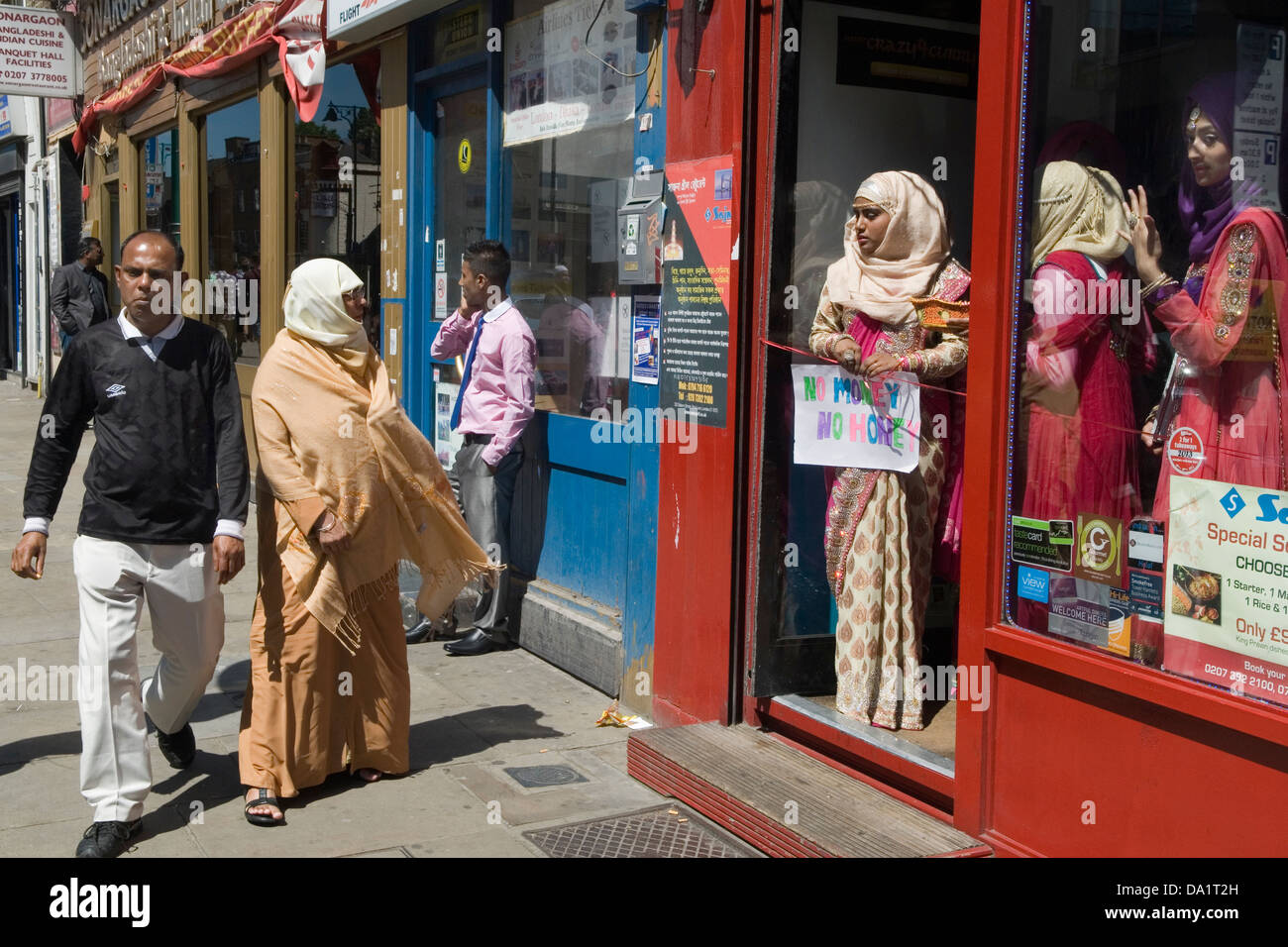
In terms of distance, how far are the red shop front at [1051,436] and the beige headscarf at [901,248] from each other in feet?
0.71

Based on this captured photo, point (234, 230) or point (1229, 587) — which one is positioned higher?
point (234, 230)

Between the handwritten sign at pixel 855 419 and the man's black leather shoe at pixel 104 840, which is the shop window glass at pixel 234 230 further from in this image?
the man's black leather shoe at pixel 104 840

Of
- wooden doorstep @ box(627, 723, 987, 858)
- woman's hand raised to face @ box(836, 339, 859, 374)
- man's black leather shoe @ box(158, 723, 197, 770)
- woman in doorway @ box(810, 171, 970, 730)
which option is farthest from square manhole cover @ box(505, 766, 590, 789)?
woman's hand raised to face @ box(836, 339, 859, 374)

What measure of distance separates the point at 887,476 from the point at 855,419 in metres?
0.24

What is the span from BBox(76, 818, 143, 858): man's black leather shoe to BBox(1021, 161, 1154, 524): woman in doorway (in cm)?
296

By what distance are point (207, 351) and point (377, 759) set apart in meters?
1.61

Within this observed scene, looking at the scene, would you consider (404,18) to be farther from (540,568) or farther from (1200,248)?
(1200,248)

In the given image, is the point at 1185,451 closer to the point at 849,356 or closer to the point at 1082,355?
the point at 1082,355

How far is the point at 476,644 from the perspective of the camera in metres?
6.69

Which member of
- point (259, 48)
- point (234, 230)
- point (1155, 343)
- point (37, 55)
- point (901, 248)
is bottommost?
point (1155, 343)

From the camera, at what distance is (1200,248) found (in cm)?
335

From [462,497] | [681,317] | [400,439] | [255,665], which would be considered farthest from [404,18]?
[255,665]

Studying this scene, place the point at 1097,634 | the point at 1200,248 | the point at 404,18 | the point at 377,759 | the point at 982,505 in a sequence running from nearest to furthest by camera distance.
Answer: the point at 1200,248 → the point at 1097,634 → the point at 982,505 → the point at 377,759 → the point at 404,18

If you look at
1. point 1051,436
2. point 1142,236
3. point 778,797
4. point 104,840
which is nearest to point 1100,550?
point 1051,436
